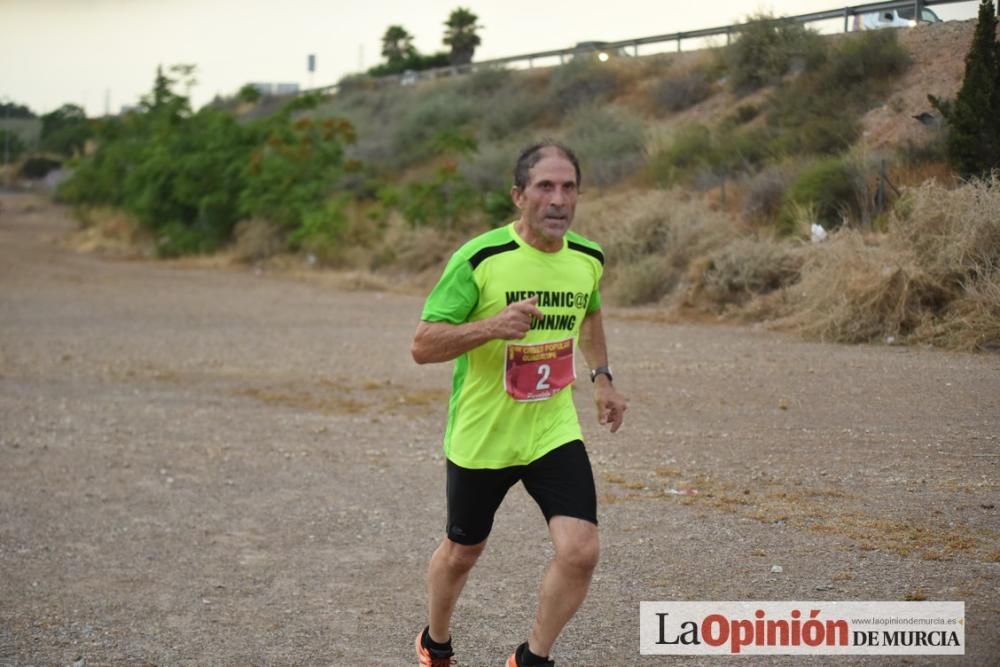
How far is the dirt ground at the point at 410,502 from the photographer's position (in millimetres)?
6285

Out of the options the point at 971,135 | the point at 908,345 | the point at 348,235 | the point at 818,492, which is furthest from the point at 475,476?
the point at 348,235

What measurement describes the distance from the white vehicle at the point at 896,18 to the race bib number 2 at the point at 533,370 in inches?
442

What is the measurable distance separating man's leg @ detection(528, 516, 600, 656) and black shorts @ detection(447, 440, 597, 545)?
0.07m

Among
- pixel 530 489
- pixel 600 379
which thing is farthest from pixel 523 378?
pixel 600 379

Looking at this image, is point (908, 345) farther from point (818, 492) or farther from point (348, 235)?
point (348, 235)

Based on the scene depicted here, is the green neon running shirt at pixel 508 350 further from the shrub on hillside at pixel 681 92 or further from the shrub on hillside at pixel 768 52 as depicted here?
the shrub on hillside at pixel 681 92

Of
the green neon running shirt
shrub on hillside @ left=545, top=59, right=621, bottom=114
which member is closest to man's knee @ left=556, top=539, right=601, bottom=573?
the green neon running shirt

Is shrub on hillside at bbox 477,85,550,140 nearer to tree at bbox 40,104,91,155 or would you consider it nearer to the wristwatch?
tree at bbox 40,104,91,155

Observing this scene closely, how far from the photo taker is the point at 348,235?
30875 mm

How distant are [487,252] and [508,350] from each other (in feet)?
1.24

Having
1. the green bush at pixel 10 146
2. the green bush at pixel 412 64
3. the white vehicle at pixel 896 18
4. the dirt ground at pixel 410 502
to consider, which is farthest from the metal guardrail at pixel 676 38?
the green bush at pixel 10 146

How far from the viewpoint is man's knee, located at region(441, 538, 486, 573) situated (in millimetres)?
5125

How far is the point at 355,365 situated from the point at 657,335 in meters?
4.05

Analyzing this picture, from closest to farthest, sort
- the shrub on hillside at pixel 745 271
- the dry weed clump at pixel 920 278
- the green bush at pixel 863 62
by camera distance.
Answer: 1. the dry weed clump at pixel 920 278
2. the green bush at pixel 863 62
3. the shrub on hillside at pixel 745 271
